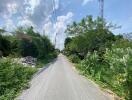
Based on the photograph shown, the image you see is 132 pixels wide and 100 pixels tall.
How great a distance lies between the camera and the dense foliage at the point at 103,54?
13.0m

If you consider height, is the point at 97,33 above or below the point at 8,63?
above

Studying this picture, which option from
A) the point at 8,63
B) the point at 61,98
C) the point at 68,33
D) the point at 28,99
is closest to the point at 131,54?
the point at 61,98

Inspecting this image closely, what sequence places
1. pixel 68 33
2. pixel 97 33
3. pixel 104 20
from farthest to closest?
pixel 68 33
pixel 104 20
pixel 97 33

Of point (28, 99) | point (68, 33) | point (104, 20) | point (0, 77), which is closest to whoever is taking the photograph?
point (28, 99)

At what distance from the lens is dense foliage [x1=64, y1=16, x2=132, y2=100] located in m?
13.0

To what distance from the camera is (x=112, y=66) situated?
13680 millimetres

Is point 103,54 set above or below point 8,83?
above

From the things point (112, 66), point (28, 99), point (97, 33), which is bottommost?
point (28, 99)

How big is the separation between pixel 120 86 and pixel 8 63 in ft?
35.1

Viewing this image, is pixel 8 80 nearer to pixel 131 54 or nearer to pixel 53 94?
pixel 53 94

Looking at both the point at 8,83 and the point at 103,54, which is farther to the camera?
the point at 103,54

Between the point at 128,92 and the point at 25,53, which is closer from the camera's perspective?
the point at 128,92

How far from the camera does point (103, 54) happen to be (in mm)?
29344

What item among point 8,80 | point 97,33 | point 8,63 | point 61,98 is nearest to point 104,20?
point 97,33
